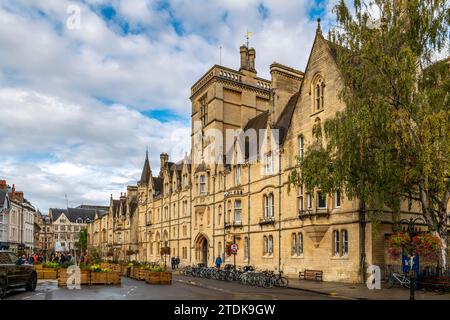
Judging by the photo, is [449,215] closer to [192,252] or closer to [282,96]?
[282,96]

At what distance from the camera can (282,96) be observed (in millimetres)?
40281

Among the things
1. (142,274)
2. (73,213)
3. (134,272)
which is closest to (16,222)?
(134,272)

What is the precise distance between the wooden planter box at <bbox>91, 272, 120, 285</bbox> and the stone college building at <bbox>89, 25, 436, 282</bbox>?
425 inches

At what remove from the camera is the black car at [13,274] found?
1873 centimetres

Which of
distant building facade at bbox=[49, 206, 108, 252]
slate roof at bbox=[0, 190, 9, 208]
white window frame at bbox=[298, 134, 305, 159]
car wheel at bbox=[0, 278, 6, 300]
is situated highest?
white window frame at bbox=[298, 134, 305, 159]

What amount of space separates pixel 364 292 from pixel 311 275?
860 cm

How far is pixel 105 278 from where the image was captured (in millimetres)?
25969

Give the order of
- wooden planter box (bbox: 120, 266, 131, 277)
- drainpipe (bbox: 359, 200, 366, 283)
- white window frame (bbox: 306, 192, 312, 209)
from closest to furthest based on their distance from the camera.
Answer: drainpipe (bbox: 359, 200, 366, 283), white window frame (bbox: 306, 192, 312, 209), wooden planter box (bbox: 120, 266, 131, 277)

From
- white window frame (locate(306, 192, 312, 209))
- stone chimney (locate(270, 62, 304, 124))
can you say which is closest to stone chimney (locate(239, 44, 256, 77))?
stone chimney (locate(270, 62, 304, 124))

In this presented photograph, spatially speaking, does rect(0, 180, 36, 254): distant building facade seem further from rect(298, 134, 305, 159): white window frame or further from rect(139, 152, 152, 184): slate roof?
rect(298, 134, 305, 159): white window frame

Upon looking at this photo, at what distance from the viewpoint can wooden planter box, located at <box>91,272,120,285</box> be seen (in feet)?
84.1

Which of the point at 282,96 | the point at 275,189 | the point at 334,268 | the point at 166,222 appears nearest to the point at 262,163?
the point at 275,189

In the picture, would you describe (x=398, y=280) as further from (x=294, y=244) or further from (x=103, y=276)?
(x=103, y=276)

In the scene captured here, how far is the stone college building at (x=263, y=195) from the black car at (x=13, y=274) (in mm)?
14262
